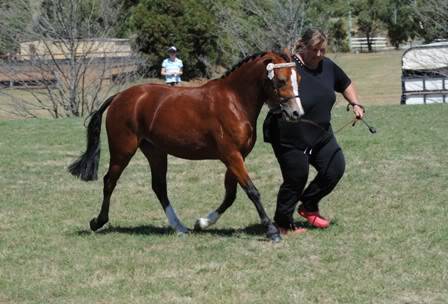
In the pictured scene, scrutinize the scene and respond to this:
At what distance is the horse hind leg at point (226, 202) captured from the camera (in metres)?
8.00


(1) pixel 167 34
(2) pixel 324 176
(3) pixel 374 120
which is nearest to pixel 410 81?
(3) pixel 374 120

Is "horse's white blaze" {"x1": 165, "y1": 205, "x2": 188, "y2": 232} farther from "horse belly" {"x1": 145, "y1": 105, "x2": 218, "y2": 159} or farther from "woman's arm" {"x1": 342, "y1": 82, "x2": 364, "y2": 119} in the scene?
"woman's arm" {"x1": 342, "y1": 82, "x2": 364, "y2": 119}

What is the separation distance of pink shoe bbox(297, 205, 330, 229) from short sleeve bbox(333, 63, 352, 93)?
1.25 m

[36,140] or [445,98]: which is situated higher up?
[36,140]

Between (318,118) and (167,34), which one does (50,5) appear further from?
(318,118)

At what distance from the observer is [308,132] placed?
768 centimetres

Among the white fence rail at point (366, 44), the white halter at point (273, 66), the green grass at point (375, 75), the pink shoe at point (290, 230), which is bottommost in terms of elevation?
the white fence rail at point (366, 44)

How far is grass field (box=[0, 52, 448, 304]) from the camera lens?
6016 millimetres

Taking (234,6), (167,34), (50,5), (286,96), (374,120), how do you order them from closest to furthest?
(286,96) → (374,120) → (50,5) → (234,6) → (167,34)

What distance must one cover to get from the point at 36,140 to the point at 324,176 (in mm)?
9254

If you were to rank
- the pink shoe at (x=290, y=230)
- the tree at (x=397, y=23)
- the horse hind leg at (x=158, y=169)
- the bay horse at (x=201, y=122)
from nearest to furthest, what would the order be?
the bay horse at (x=201, y=122) < the pink shoe at (x=290, y=230) < the horse hind leg at (x=158, y=169) < the tree at (x=397, y=23)

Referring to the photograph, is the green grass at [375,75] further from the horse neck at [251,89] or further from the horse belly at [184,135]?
the horse neck at [251,89]

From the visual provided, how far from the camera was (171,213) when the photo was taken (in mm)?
8180

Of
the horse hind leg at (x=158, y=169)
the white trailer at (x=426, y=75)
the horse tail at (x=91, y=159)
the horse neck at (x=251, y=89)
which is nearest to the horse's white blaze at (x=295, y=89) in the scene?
the horse neck at (x=251, y=89)
